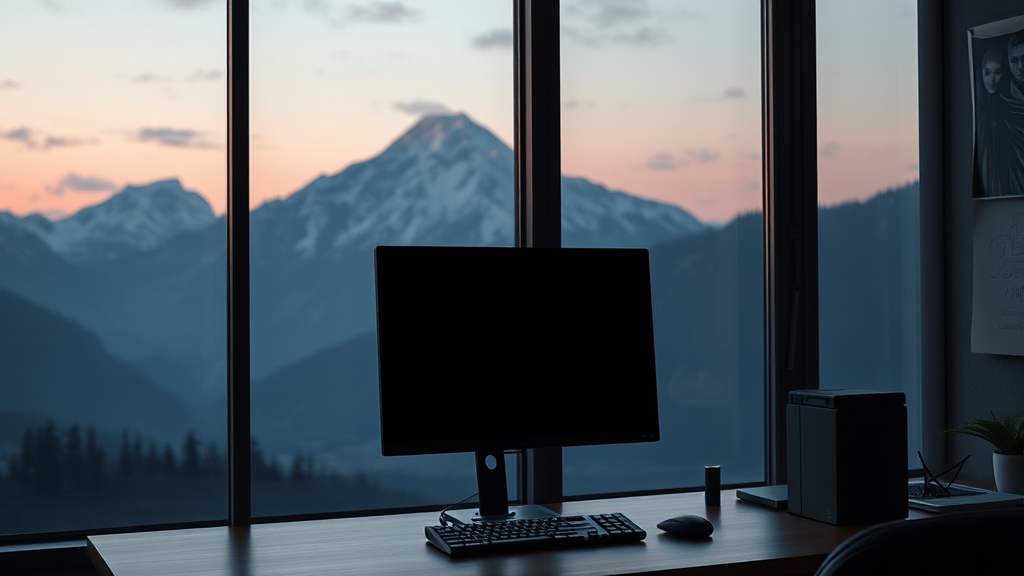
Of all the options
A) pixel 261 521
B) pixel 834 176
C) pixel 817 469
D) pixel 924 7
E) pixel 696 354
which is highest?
pixel 924 7

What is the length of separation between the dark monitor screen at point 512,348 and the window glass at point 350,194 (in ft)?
2.60

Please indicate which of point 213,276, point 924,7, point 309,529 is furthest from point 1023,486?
point 213,276

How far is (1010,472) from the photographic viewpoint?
2.81 meters

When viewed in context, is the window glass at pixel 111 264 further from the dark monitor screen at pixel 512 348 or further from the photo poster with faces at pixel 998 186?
the photo poster with faces at pixel 998 186

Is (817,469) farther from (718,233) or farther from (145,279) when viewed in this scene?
(145,279)

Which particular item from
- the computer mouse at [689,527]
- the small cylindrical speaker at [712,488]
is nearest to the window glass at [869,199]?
the small cylindrical speaker at [712,488]

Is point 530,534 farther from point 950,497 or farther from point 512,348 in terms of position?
point 950,497

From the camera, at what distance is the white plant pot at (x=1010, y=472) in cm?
280

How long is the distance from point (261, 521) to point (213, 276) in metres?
0.67

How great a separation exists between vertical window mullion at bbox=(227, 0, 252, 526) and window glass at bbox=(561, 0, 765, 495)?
933 millimetres

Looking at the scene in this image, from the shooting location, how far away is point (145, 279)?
263cm

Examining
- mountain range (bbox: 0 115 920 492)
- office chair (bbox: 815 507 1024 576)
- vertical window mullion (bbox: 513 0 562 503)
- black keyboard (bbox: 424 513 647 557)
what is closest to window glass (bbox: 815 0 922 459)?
mountain range (bbox: 0 115 920 492)

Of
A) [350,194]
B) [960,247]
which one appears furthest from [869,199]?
[350,194]

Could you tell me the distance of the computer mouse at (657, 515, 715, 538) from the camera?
6.61 feet
